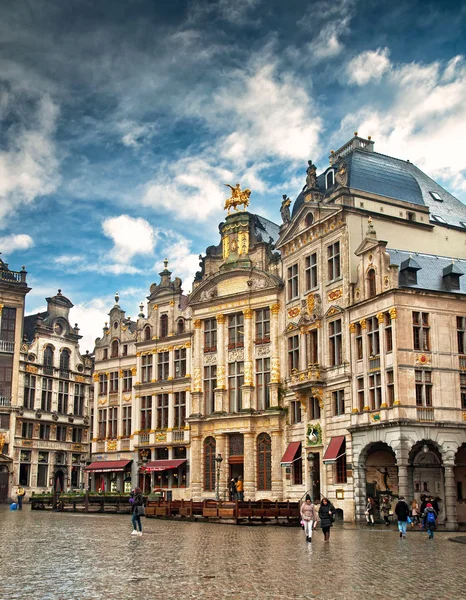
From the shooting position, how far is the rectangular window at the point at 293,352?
170 feet

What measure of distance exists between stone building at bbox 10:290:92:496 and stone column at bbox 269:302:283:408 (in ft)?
86.0

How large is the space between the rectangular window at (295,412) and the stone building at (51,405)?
27865 millimetres

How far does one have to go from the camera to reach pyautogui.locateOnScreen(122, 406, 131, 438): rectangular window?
63894 mm

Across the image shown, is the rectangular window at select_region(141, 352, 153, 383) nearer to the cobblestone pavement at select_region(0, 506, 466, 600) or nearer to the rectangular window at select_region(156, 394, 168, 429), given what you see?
the rectangular window at select_region(156, 394, 168, 429)

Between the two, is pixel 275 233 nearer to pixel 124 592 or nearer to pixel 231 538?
pixel 231 538

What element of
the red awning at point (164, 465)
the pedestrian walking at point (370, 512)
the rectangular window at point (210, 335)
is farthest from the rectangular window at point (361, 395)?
the red awning at point (164, 465)

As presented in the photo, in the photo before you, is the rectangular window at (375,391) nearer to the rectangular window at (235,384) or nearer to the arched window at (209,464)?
the rectangular window at (235,384)

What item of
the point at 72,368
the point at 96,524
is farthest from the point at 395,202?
the point at 72,368

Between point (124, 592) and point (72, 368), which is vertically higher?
point (72, 368)

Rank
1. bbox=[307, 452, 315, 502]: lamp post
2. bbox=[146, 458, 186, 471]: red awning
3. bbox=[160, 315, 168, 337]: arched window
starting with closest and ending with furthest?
bbox=[307, 452, 315, 502]: lamp post, bbox=[146, 458, 186, 471]: red awning, bbox=[160, 315, 168, 337]: arched window

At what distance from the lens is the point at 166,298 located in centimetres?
6275

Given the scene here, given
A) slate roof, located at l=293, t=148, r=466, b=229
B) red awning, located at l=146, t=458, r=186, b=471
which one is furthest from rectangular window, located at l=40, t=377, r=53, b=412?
slate roof, located at l=293, t=148, r=466, b=229

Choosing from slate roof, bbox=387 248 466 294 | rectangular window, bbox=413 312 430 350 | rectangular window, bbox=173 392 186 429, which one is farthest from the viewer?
rectangular window, bbox=173 392 186 429

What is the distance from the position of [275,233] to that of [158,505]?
26983 mm
